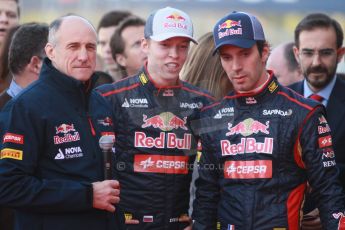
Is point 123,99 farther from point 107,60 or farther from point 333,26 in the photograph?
point 107,60

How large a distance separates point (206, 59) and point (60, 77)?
1.63 meters

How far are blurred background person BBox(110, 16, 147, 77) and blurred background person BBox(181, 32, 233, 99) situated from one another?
1515 millimetres

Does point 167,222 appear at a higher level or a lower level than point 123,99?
lower

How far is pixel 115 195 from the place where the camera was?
14.7 feet

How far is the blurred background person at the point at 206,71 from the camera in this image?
5.82m

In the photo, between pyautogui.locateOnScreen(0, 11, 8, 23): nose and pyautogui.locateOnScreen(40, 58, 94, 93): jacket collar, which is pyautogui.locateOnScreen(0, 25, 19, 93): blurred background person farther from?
pyautogui.locateOnScreen(40, 58, 94, 93): jacket collar

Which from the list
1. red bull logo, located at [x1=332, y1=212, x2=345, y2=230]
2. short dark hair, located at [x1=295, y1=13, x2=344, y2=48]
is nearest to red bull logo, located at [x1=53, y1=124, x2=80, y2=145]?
red bull logo, located at [x1=332, y1=212, x2=345, y2=230]

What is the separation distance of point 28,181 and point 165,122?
1224 mm

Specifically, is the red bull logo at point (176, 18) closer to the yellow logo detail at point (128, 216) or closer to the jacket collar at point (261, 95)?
the jacket collar at point (261, 95)

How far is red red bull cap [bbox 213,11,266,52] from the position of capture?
4910 millimetres

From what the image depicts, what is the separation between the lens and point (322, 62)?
21.2ft

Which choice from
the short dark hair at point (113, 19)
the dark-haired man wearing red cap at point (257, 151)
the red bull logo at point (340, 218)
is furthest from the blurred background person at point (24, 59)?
the short dark hair at point (113, 19)

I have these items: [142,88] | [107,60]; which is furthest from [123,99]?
[107,60]

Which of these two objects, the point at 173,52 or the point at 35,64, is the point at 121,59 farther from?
the point at 173,52
